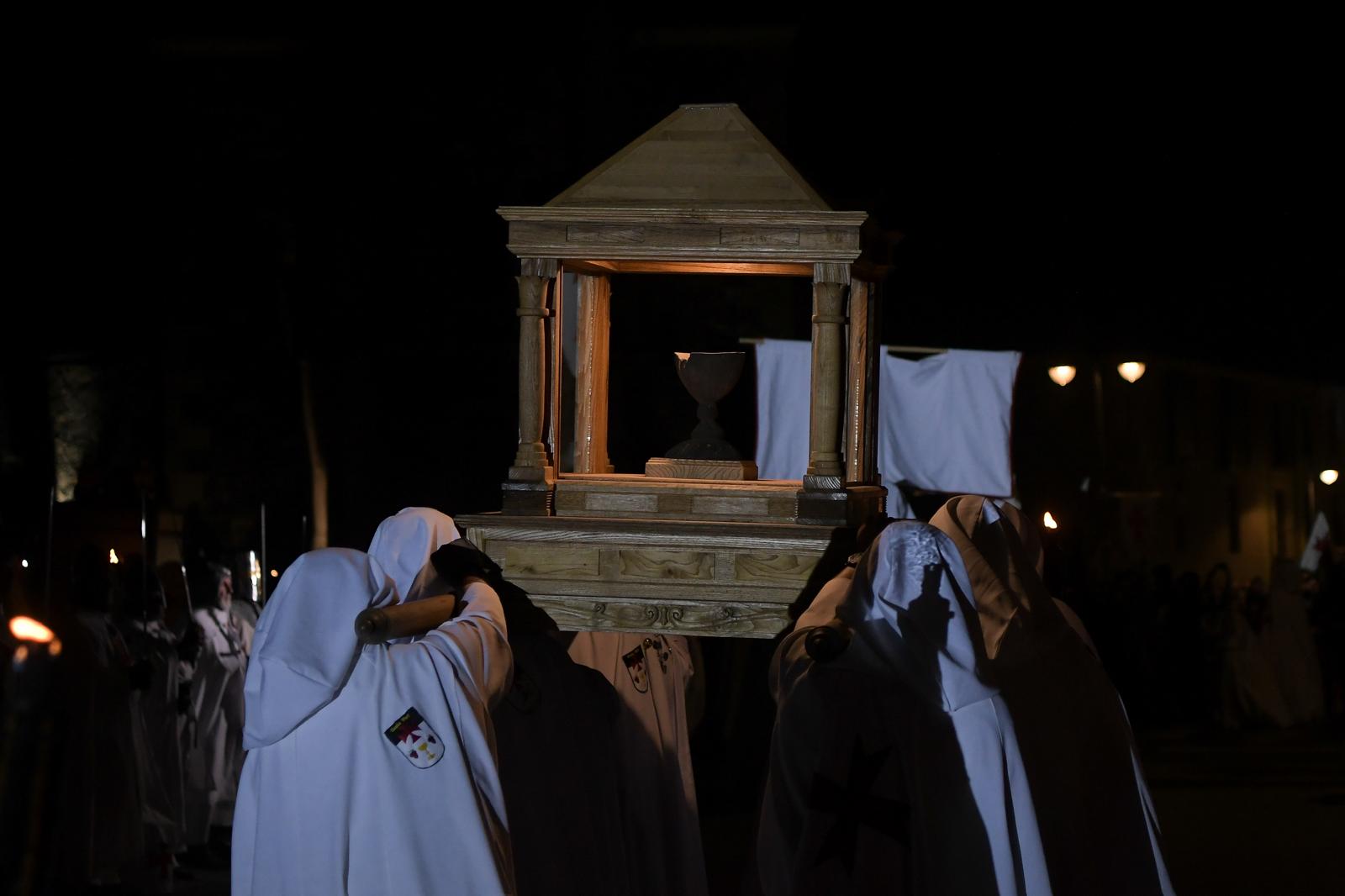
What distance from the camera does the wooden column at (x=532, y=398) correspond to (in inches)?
209

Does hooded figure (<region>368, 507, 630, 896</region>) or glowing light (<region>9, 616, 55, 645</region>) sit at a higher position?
glowing light (<region>9, 616, 55, 645</region>)

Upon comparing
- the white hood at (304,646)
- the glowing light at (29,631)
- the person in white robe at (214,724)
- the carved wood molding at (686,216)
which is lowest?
the person in white robe at (214,724)

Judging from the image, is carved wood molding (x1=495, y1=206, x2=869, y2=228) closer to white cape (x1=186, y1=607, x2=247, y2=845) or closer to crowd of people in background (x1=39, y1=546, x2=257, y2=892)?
crowd of people in background (x1=39, y1=546, x2=257, y2=892)

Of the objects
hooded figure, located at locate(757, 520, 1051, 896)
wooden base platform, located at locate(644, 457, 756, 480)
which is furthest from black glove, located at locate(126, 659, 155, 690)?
hooded figure, located at locate(757, 520, 1051, 896)

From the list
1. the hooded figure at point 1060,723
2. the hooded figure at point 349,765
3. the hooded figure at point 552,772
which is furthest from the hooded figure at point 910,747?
the hooded figure at point 552,772

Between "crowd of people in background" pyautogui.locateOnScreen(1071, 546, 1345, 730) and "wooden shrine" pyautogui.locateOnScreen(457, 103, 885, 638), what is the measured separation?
11058mm

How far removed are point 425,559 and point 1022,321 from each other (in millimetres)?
13855

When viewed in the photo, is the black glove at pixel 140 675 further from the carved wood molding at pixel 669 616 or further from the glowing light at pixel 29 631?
the glowing light at pixel 29 631

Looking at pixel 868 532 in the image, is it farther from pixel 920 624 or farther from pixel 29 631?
pixel 29 631

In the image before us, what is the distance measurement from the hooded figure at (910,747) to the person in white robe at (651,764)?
197 centimetres

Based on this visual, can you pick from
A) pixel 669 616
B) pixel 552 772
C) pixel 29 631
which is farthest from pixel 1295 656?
pixel 29 631

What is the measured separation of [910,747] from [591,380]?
213cm

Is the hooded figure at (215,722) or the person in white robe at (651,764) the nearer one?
the person in white robe at (651,764)

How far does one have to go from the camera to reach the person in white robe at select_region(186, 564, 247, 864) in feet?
30.4
